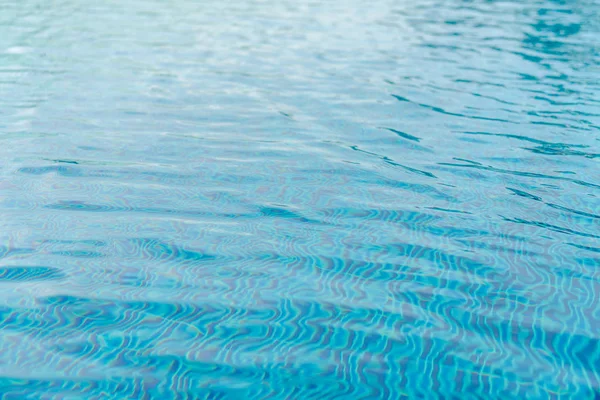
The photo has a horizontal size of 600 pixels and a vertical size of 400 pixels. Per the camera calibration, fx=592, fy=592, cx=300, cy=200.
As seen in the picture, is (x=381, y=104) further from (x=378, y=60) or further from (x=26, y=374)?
(x=26, y=374)

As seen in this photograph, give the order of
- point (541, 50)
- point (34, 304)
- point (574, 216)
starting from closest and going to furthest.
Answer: point (34, 304) < point (574, 216) < point (541, 50)

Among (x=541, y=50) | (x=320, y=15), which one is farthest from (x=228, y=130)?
(x=320, y=15)

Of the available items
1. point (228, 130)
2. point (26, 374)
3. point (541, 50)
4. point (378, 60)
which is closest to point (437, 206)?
point (228, 130)

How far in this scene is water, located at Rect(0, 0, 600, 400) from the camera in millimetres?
2338

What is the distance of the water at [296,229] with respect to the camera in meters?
2.34

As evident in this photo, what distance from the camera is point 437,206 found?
12.2 ft

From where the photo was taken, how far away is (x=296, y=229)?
343 centimetres

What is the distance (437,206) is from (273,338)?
165cm

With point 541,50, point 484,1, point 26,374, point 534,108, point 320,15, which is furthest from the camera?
point 484,1

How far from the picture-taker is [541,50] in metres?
8.23

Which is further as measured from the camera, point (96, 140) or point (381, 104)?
point (381, 104)

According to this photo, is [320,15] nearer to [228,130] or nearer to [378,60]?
[378,60]

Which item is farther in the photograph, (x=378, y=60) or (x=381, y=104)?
(x=378, y=60)

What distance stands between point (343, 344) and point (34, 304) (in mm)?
1397
